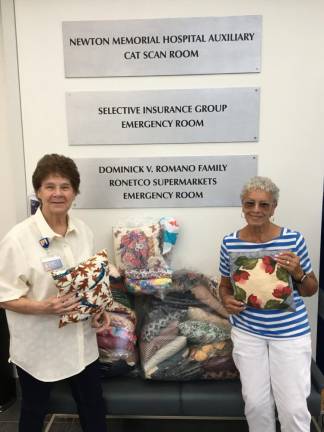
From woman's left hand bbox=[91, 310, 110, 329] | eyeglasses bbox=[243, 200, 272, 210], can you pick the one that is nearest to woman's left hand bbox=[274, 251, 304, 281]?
eyeglasses bbox=[243, 200, 272, 210]

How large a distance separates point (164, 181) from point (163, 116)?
373 millimetres

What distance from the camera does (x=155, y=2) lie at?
210 centimetres

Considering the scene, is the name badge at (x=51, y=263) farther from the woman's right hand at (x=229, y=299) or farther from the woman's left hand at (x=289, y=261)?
the woman's left hand at (x=289, y=261)

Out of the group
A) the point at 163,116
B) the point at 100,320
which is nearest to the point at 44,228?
the point at 100,320

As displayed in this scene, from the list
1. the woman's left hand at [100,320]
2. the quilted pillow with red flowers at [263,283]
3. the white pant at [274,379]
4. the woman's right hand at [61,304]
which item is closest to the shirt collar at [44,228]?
the woman's right hand at [61,304]

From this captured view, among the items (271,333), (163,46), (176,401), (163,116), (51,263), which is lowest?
(176,401)

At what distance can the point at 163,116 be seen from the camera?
2.20m

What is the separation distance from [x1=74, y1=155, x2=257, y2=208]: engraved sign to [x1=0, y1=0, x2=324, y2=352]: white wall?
46 millimetres

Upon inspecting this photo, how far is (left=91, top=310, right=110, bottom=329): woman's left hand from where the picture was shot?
5.58 ft

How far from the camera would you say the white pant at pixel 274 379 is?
5.39 ft

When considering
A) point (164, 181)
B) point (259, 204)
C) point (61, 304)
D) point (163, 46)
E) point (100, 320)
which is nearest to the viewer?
point (61, 304)

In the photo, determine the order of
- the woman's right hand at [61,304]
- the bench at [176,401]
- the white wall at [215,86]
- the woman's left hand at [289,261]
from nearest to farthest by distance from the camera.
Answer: the woman's right hand at [61,304] → the woman's left hand at [289,261] → the bench at [176,401] → the white wall at [215,86]

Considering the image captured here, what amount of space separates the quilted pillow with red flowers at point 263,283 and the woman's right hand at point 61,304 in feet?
2.34

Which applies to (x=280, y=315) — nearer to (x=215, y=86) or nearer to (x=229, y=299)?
(x=229, y=299)
